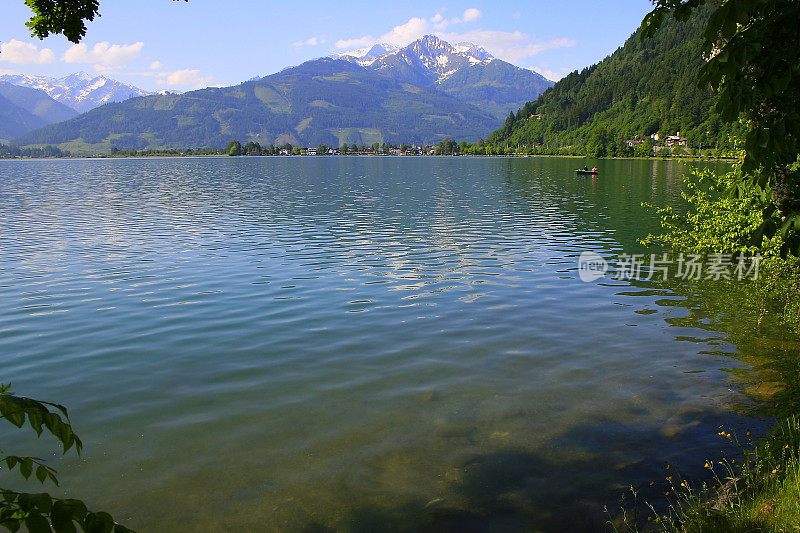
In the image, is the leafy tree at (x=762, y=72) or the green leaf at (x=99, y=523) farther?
the leafy tree at (x=762, y=72)

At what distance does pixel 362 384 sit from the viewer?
13711 mm

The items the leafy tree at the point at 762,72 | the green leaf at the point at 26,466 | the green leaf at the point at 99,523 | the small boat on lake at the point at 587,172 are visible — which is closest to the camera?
the green leaf at the point at 99,523

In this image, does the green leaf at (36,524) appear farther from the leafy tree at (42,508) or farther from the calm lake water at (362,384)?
the calm lake water at (362,384)

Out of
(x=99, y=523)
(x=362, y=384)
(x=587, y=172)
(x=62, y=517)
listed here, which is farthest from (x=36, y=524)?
(x=587, y=172)

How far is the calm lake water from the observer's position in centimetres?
930

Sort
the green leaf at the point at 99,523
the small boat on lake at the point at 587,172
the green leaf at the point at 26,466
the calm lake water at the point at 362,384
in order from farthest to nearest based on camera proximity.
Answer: the small boat on lake at the point at 587,172 < the calm lake water at the point at 362,384 < the green leaf at the point at 26,466 < the green leaf at the point at 99,523

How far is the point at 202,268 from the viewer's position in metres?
27.0

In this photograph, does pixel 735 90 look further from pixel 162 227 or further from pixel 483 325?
pixel 162 227

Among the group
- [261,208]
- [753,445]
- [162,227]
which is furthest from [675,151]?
[753,445]

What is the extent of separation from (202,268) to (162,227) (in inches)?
693

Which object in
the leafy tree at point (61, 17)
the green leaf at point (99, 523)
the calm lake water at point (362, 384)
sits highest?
the leafy tree at point (61, 17)

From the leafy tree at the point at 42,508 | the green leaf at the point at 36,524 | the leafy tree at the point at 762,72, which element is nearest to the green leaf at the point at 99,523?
the leafy tree at the point at 42,508

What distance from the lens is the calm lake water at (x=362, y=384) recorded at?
9.30m

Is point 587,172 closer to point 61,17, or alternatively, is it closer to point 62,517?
point 61,17
